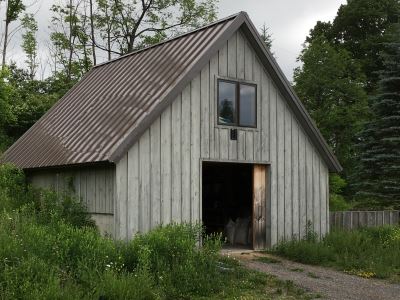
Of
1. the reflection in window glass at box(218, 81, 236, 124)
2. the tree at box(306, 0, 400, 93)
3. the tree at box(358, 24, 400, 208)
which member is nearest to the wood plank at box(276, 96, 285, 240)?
the reflection in window glass at box(218, 81, 236, 124)

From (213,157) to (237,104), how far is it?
1.79 m

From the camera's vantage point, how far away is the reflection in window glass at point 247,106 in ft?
53.1

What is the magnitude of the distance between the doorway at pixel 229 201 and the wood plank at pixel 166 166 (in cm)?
453

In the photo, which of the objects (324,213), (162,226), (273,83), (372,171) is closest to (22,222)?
(162,226)

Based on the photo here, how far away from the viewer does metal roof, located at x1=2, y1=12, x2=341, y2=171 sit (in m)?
13.8

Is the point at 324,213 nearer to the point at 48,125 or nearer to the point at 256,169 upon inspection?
the point at 256,169

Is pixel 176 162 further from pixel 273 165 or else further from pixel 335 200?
pixel 335 200

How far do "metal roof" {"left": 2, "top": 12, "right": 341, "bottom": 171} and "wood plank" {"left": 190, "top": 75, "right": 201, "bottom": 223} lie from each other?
0.62 m

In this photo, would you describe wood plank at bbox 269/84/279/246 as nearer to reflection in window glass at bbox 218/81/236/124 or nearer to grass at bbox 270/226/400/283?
grass at bbox 270/226/400/283

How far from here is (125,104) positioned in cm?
1509

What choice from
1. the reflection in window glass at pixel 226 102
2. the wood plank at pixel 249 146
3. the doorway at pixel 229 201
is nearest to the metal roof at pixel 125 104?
the reflection in window glass at pixel 226 102

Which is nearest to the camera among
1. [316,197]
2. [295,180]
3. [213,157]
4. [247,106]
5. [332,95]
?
[213,157]

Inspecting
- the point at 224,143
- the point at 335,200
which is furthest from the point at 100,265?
the point at 335,200

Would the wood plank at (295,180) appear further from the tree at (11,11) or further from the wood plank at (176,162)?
the tree at (11,11)
